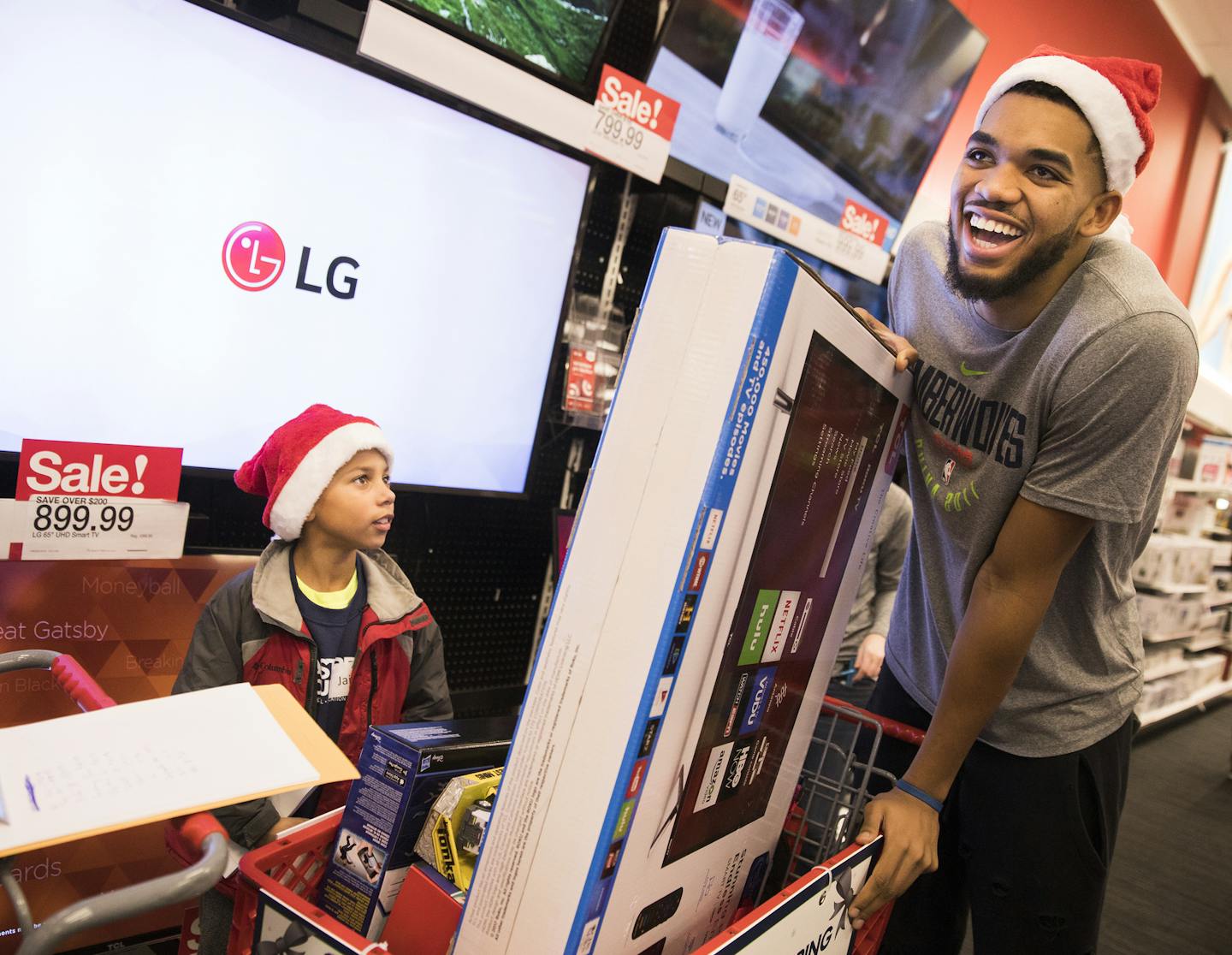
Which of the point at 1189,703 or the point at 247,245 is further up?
the point at 247,245

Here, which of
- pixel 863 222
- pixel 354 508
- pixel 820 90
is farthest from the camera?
pixel 863 222

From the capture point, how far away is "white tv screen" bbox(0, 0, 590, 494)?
5.03 ft

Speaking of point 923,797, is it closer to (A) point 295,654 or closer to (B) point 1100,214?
(B) point 1100,214

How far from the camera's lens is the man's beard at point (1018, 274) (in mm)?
1173

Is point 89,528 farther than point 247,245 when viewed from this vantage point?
No

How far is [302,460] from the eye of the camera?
1.68m

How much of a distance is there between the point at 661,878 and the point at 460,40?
174 centimetres

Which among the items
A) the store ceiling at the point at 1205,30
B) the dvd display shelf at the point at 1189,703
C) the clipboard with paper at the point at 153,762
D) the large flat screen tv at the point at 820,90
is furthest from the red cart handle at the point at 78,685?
the dvd display shelf at the point at 1189,703

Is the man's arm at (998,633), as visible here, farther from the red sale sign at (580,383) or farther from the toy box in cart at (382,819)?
the red sale sign at (580,383)

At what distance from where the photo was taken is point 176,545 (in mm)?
1738

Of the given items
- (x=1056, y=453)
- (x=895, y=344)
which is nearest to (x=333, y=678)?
(x=895, y=344)

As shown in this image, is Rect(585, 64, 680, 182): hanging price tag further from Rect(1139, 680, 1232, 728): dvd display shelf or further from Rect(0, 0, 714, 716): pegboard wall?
Rect(1139, 680, 1232, 728): dvd display shelf

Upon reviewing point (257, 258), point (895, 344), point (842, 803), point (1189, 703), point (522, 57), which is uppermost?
point (522, 57)

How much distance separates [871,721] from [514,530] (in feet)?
5.34
